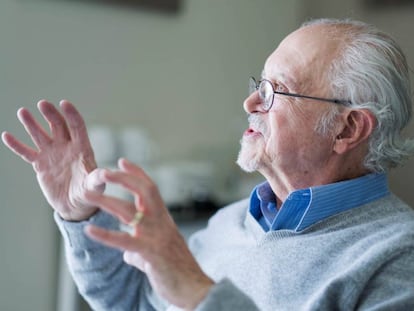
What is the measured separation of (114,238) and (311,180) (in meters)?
0.54

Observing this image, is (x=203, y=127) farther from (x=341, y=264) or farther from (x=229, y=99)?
(x=341, y=264)

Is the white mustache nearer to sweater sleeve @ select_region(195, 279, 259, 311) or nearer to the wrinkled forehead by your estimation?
the wrinkled forehead

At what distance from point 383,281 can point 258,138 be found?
402 millimetres

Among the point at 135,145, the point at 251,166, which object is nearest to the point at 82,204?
the point at 251,166

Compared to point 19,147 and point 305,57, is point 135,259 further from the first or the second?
point 305,57

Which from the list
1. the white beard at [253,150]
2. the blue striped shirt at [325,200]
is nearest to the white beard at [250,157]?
the white beard at [253,150]

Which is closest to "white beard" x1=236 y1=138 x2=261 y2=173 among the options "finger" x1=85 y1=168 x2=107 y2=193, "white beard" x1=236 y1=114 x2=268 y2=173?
"white beard" x1=236 y1=114 x2=268 y2=173

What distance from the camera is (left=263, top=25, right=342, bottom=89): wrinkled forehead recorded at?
1099mm

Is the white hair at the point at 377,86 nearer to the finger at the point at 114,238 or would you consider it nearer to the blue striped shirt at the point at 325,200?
the blue striped shirt at the point at 325,200

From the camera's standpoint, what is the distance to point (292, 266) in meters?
1.01

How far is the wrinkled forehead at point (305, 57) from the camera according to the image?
1.10 m

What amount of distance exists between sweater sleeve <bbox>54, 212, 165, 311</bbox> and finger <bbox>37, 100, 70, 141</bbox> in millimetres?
190

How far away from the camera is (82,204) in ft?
3.63

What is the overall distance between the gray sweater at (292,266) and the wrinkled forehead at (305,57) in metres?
0.30
